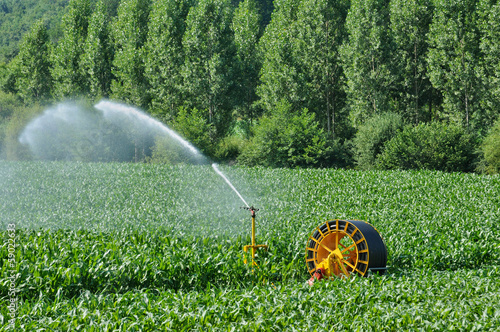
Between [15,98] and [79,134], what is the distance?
878 inches

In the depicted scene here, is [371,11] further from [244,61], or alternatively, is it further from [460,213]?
[460,213]

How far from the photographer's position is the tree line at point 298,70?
3181 cm

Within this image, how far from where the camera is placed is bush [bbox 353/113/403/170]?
3064 cm

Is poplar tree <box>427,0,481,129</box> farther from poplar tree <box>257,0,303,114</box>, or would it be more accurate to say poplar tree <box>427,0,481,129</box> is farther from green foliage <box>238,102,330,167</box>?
poplar tree <box>257,0,303,114</box>

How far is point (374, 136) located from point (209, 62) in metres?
14.5

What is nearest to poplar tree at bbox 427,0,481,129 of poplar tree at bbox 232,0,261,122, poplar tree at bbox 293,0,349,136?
poplar tree at bbox 293,0,349,136

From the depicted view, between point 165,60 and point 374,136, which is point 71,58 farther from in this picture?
point 374,136

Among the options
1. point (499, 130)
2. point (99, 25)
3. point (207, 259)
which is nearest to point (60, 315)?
point (207, 259)

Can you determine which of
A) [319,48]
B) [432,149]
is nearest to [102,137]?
[319,48]

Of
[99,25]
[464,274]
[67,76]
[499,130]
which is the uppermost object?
[99,25]

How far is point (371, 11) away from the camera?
34.1 m

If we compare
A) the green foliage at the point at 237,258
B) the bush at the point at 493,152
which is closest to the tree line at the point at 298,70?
the bush at the point at 493,152

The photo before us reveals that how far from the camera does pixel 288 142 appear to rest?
1294 inches

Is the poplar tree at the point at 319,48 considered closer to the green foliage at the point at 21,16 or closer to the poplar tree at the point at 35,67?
the poplar tree at the point at 35,67
